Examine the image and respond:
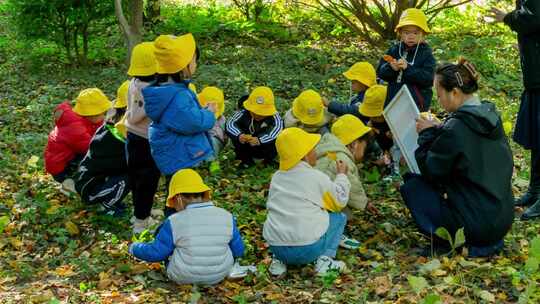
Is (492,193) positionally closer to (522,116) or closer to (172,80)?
(522,116)

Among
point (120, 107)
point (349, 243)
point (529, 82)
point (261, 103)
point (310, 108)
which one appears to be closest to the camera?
point (349, 243)

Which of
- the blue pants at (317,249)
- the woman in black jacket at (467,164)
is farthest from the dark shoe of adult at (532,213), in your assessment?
the blue pants at (317,249)

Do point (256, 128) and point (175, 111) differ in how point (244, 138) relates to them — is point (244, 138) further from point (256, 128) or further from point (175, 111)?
point (175, 111)

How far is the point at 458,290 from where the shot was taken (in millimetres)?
4172

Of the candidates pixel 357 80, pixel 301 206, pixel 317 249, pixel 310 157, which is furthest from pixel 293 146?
pixel 357 80

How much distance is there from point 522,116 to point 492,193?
147cm

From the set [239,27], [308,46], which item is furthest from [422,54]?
[239,27]

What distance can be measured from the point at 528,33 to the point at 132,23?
21.3 ft

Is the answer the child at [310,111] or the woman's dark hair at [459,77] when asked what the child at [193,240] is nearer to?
the woman's dark hair at [459,77]

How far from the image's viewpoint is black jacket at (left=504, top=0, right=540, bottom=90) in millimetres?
5305

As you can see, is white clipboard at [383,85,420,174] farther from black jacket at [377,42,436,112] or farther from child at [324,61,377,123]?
child at [324,61,377,123]

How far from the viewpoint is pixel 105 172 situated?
5.94 m

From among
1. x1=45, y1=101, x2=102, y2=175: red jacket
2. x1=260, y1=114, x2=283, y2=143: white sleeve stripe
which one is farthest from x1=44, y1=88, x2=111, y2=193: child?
x1=260, y1=114, x2=283, y2=143: white sleeve stripe

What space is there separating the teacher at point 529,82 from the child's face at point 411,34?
35.7 inches
